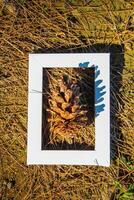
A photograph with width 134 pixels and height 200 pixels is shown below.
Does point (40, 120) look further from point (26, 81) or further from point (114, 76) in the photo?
point (114, 76)

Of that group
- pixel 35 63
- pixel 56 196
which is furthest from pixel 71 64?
pixel 56 196

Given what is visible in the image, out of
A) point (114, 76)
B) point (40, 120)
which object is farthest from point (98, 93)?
point (40, 120)
